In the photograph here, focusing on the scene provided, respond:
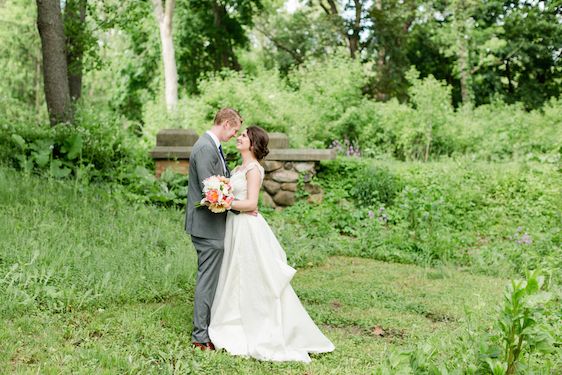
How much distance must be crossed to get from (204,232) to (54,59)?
6444mm

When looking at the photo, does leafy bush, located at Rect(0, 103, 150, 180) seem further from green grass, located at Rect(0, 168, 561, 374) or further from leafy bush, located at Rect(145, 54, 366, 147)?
leafy bush, located at Rect(145, 54, 366, 147)

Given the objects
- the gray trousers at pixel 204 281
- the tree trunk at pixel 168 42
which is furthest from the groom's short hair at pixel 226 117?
the tree trunk at pixel 168 42

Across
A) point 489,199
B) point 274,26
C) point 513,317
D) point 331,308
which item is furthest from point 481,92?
point 513,317

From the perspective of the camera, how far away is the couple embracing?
15.8 ft

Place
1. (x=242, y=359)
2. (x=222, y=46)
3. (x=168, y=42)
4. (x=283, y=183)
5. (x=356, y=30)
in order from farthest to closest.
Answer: (x=222, y=46), (x=356, y=30), (x=168, y=42), (x=283, y=183), (x=242, y=359)

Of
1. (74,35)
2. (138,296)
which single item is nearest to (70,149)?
(74,35)

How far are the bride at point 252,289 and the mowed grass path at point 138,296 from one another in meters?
0.23

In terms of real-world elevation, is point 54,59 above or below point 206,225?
above

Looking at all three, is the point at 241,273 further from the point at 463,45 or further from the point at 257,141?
the point at 463,45

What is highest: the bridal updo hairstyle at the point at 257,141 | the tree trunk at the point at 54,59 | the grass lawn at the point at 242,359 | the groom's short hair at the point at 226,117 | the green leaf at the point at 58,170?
the tree trunk at the point at 54,59

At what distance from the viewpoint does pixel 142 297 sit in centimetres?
577

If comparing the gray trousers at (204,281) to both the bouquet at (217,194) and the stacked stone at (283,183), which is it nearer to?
the bouquet at (217,194)

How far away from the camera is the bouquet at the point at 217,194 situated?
452 cm

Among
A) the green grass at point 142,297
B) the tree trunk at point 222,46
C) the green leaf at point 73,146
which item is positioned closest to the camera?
the green grass at point 142,297
